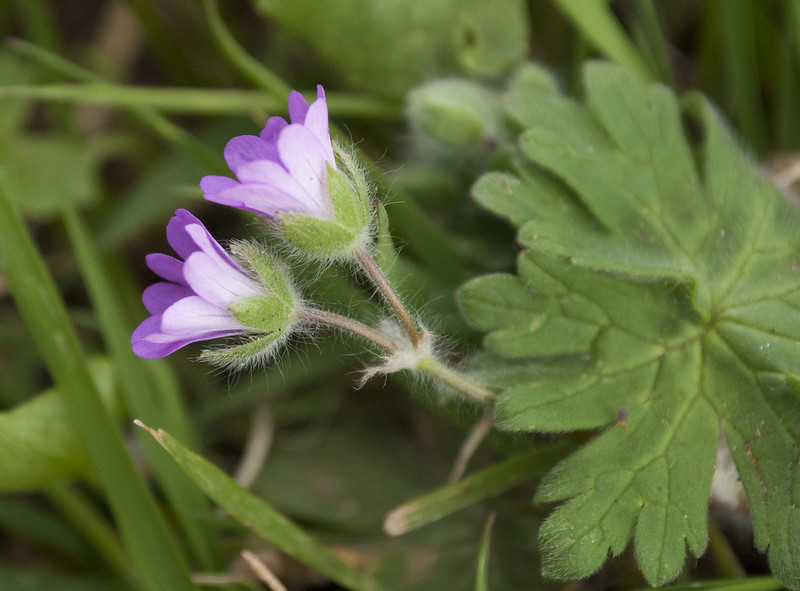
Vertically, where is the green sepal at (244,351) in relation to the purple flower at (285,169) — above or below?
below

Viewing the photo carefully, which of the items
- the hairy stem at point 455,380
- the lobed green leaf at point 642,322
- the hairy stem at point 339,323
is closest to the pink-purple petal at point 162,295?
the hairy stem at point 339,323

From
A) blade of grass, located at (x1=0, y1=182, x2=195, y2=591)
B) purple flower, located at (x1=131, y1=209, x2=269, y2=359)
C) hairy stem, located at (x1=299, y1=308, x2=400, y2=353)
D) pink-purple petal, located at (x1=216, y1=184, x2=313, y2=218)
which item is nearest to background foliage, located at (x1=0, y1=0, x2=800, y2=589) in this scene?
blade of grass, located at (x1=0, y1=182, x2=195, y2=591)

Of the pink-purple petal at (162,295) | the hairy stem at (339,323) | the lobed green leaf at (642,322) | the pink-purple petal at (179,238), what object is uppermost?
the pink-purple petal at (179,238)

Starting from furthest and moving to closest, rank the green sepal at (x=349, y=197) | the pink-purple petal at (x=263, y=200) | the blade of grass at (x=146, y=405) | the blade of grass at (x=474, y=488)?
1. the blade of grass at (x=146, y=405)
2. the blade of grass at (x=474, y=488)
3. the green sepal at (x=349, y=197)
4. the pink-purple petal at (x=263, y=200)

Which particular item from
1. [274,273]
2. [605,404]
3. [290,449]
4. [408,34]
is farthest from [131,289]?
[605,404]

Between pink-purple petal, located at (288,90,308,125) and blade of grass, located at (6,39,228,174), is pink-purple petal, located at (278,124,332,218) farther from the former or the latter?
blade of grass, located at (6,39,228,174)

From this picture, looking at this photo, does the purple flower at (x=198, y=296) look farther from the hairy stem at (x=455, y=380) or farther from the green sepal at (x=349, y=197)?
the hairy stem at (x=455, y=380)
